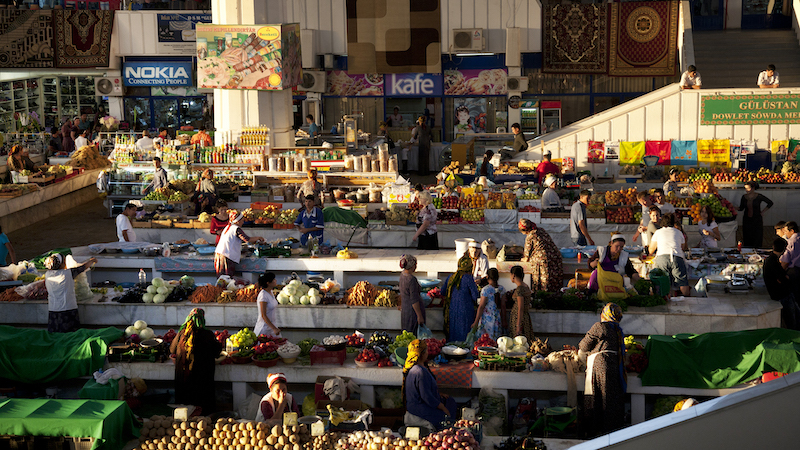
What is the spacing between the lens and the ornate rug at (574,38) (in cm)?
2350

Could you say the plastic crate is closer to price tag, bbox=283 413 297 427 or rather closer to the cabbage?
price tag, bbox=283 413 297 427

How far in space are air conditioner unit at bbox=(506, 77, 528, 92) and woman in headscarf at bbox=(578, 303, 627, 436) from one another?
16210 millimetres

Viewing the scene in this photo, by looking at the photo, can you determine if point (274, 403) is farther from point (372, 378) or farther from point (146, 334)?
point (146, 334)

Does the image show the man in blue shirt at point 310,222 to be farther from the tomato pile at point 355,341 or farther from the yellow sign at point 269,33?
the yellow sign at point 269,33

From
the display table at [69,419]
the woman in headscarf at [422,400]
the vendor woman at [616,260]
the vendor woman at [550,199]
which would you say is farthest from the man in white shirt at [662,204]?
the display table at [69,419]

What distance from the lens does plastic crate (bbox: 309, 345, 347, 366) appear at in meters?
9.03

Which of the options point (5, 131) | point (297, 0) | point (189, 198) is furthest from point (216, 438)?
point (5, 131)

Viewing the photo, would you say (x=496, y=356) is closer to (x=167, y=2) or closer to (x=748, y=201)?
(x=748, y=201)

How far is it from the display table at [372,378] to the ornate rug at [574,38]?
16422mm

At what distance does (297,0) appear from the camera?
79.6ft

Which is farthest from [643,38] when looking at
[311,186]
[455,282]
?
[455,282]

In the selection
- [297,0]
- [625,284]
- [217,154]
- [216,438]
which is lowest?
[216,438]

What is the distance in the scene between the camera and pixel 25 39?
83.3ft

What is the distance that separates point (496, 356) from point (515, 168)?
9573 mm
